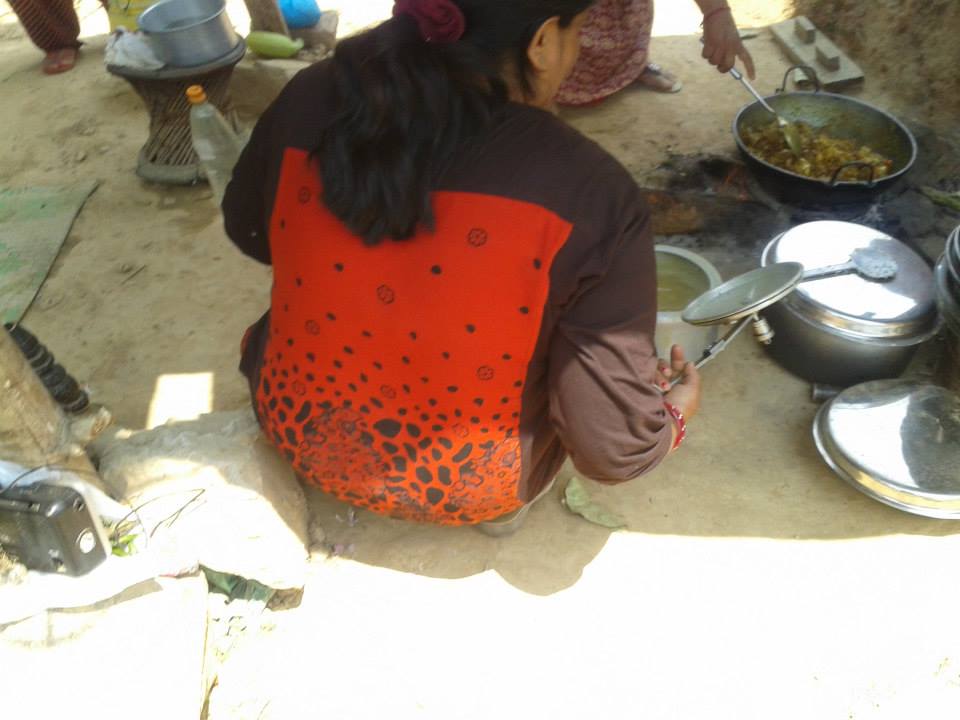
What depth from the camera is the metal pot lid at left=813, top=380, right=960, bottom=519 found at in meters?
2.10

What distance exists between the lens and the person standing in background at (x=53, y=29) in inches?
196

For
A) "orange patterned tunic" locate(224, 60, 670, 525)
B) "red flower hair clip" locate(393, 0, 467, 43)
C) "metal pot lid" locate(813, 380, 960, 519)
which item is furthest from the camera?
"metal pot lid" locate(813, 380, 960, 519)

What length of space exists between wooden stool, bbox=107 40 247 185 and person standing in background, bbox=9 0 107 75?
1970mm

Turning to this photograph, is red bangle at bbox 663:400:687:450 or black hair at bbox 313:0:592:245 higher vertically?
black hair at bbox 313:0:592:245

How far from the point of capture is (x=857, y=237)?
2.58 metres

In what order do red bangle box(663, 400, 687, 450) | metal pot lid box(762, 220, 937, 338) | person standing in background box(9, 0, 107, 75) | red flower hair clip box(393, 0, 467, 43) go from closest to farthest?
red flower hair clip box(393, 0, 467, 43) → red bangle box(663, 400, 687, 450) → metal pot lid box(762, 220, 937, 338) → person standing in background box(9, 0, 107, 75)

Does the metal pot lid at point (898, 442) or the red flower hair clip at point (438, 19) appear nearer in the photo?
the red flower hair clip at point (438, 19)

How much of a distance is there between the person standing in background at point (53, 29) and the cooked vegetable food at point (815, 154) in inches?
180

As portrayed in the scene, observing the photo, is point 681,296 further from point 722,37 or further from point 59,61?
point 59,61

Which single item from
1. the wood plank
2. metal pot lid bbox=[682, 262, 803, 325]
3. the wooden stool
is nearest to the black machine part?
the wood plank

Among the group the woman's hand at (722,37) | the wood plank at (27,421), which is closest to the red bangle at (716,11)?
the woman's hand at (722,37)

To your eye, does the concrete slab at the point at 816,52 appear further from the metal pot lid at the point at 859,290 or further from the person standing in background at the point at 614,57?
the metal pot lid at the point at 859,290

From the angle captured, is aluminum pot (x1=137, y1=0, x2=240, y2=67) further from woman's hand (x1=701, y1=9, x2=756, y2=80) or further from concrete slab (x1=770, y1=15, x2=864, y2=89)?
concrete slab (x1=770, y1=15, x2=864, y2=89)

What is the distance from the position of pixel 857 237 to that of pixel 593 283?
163 centimetres
